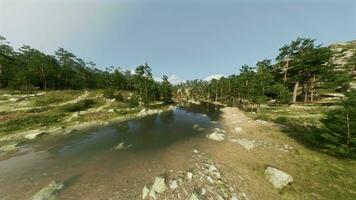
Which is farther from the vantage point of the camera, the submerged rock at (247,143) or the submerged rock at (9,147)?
the submerged rock at (9,147)

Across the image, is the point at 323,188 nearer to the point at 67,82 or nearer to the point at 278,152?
the point at 278,152

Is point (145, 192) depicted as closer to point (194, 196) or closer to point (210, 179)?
point (194, 196)

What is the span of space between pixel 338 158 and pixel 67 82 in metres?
119

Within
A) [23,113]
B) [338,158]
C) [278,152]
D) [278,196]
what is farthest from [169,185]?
[23,113]

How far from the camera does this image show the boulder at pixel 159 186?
40.7 ft

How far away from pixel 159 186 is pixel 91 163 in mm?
10249

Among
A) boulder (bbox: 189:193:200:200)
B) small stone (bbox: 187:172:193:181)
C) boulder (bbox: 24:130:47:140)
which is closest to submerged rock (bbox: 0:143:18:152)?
boulder (bbox: 24:130:47:140)

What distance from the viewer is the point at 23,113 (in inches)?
1704

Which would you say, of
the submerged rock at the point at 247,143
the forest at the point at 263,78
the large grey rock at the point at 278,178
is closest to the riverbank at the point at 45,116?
the forest at the point at 263,78

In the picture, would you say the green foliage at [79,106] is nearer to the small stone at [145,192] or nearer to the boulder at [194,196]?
the small stone at [145,192]

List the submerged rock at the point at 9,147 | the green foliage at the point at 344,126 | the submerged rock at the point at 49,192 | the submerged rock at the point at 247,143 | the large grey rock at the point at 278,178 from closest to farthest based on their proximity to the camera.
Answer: the submerged rock at the point at 49,192 → the large grey rock at the point at 278,178 → the green foliage at the point at 344,126 → the submerged rock at the point at 247,143 → the submerged rock at the point at 9,147

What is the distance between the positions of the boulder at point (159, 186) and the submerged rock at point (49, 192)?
7721 mm

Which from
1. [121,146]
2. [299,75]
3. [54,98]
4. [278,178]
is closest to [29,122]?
[54,98]

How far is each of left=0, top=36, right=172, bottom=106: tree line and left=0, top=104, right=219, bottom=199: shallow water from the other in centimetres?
3720
